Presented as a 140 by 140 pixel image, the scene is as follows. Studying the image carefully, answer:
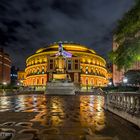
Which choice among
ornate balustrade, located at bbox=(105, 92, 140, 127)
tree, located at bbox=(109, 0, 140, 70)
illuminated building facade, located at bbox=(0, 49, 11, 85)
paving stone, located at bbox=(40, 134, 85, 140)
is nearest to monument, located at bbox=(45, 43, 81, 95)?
tree, located at bbox=(109, 0, 140, 70)

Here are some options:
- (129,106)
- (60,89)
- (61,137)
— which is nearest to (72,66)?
(60,89)

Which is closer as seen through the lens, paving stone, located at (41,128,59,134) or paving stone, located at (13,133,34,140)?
paving stone, located at (13,133,34,140)

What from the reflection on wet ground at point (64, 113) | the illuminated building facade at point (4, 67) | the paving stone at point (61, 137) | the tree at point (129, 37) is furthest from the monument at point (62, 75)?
the paving stone at point (61, 137)

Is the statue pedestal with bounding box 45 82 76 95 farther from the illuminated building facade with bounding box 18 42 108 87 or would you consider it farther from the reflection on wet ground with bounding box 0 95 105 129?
the illuminated building facade with bounding box 18 42 108 87

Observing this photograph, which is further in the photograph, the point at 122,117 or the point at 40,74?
the point at 40,74

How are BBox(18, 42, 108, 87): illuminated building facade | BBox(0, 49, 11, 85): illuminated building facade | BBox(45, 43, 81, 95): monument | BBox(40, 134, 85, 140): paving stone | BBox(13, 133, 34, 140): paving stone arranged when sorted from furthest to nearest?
BBox(0, 49, 11, 85): illuminated building facade, BBox(18, 42, 108, 87): illuminated building facade, BBox(45, 43, 81, 95): monument, BBox(40, 134, 85, 140): paving stone, BBox(13, 133, 34, 140): paving stone

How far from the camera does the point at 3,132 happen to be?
830cm

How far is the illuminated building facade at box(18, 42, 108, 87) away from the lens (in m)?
121

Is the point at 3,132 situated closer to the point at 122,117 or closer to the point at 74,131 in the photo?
the point at 74,131

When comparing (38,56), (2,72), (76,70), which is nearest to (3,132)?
(76,70)

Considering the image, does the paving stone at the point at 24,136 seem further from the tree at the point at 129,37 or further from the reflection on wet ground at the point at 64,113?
the tree at the point at 129,37

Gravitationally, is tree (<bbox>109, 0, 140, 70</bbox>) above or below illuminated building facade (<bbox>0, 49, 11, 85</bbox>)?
below

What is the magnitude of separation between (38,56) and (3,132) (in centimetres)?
12767

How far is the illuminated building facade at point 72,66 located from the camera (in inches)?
4759
